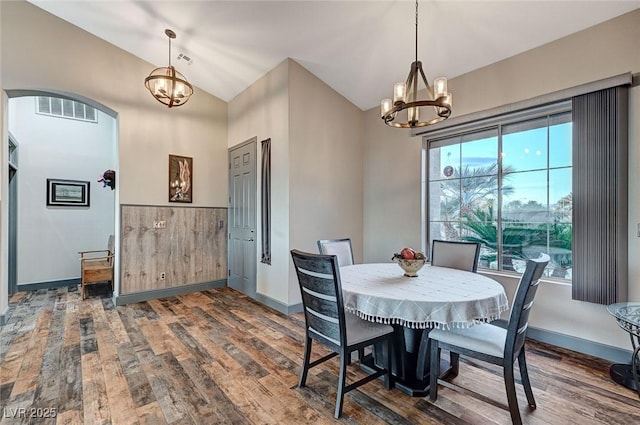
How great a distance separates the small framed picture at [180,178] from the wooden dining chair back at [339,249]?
2864mm

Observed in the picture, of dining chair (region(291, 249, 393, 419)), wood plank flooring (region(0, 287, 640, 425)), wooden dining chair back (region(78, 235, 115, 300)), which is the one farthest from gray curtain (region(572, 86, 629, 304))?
wooden dining chair back (region(78, 235, 115, 300))

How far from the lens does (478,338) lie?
6.06 feet

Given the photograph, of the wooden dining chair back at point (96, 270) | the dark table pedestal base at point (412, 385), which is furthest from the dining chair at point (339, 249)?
the wooden dining chair back at point (96, 270)

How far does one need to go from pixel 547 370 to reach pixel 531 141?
85.1 inches

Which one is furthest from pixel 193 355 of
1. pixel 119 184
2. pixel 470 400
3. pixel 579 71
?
pixel 579 71

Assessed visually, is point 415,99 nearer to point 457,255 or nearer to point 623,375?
point 457,255

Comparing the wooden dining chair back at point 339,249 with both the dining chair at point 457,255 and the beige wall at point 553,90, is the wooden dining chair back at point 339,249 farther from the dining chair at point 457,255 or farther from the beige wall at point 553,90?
the beige wall at point 553,90

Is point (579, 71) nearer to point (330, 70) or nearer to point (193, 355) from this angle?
point (330, 70)

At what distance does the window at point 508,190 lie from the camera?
115 inches

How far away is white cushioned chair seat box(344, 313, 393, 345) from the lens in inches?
75.4

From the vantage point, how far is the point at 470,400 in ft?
6.63

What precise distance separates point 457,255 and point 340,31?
2574 millimetres

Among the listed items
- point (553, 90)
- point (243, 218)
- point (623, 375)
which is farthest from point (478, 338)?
point (243, 218)

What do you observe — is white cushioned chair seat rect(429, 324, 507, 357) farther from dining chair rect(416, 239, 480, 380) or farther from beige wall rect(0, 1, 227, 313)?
beige wall rect(0, 1, 227, 313)
